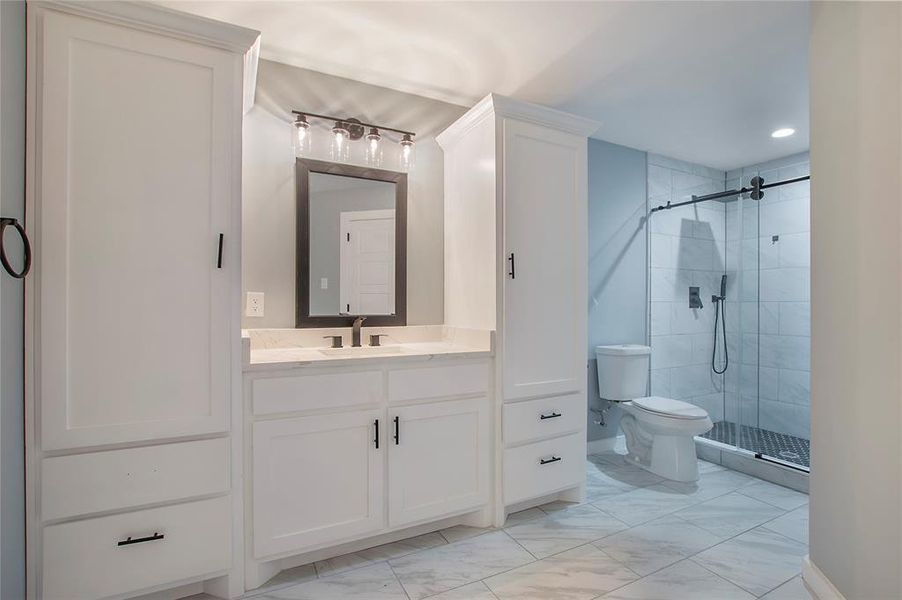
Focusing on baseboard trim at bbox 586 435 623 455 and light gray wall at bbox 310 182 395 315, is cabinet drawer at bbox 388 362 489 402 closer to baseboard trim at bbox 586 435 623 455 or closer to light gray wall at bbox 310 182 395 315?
light gray wall at bbox 310 182 395 315

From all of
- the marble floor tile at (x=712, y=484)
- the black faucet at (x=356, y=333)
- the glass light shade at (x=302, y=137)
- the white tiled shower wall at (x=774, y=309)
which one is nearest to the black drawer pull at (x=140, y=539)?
the black faucet at (x=356, y=333)

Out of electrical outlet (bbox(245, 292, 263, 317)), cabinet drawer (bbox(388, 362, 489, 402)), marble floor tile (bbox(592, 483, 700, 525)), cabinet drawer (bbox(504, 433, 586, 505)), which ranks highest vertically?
electrical outlet (bbox(245, 292, 263, 317))

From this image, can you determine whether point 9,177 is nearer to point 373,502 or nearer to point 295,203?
point 295,203

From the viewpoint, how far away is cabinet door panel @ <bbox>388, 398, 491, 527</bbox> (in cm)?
196

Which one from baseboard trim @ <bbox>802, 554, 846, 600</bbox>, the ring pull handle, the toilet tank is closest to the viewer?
baseboard trim @ <bbox>802, 554, 846, 600</bbox>

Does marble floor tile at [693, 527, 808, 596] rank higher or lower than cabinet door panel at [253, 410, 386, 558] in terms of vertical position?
lower

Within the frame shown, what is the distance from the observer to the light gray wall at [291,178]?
2.20 metres

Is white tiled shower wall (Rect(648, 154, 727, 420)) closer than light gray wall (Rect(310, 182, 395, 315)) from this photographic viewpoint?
No

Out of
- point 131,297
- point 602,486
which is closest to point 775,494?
point 602,486

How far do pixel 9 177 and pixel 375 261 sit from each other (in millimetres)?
1484

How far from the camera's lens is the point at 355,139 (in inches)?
95.5

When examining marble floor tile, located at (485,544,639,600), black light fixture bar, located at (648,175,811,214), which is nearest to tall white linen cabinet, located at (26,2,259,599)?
marble floor tile, located at (485,544,639,600)

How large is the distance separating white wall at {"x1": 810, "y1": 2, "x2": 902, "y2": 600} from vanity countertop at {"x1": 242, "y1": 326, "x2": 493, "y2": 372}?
1340 mm

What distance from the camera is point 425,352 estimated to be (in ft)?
6.93
